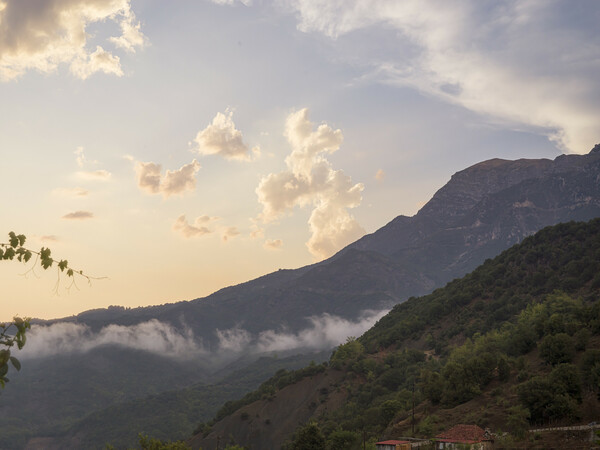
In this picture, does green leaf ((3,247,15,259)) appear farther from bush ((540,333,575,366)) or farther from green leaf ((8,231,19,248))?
bush ((540,333,575,366))

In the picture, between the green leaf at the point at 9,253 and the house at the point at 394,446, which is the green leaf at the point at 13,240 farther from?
the house at the point at 394,446

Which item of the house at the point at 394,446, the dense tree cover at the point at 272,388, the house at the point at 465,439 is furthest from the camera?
the dense tree cover at the point at 272,388

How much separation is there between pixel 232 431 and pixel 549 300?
93560mm

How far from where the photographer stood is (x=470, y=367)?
71.4 m

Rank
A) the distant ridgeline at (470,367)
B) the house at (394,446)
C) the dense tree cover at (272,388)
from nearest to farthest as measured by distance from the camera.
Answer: the house at (394,446)
the distant ridgeline at (470,367)
the dense tree cover at (272,388)

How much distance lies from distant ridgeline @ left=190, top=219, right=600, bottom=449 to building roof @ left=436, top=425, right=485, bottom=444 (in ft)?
9.56

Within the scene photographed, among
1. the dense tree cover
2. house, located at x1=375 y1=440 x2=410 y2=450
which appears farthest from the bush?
the dense tree cover

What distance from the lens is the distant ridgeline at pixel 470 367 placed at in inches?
2211

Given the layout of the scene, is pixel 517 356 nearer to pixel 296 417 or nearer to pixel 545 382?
pixel 545 382

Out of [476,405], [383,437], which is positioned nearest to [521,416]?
[476,405]

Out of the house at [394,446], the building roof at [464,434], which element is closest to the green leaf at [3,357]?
the building roof at [464,434]

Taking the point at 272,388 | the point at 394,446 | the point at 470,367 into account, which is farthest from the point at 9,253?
the point at 272,388

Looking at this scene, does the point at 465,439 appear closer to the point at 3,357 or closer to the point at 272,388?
the point at 3,357

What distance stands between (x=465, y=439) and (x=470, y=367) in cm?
2347
